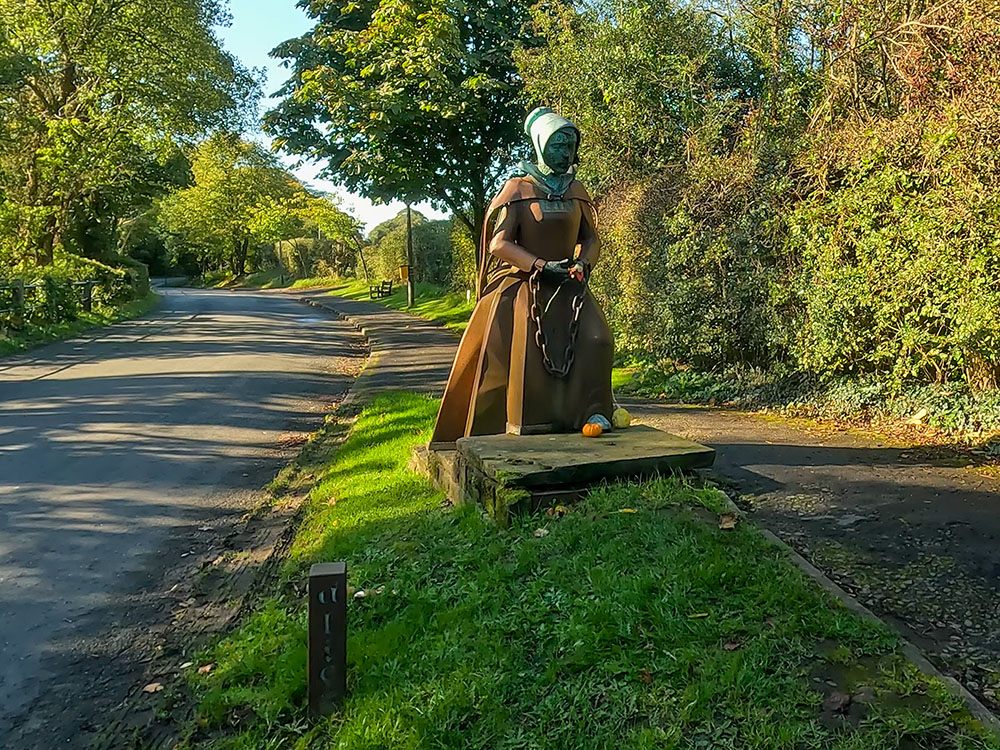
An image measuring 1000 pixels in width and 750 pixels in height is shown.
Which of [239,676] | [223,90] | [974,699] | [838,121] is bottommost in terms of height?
[239,676]

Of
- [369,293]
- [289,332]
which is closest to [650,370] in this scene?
[289,332]

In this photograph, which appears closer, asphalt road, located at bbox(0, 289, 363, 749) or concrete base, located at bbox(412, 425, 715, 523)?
asphalt road, located at bbox(0, 289, 363, 749)

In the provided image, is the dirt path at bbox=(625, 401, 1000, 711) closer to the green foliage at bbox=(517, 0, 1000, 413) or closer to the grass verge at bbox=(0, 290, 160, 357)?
the green foliage at bbox=(517, 0, 1000, 413)

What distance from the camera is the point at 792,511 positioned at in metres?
5.04

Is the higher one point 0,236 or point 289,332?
point 0,236

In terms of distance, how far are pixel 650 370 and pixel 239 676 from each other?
8.43 metres

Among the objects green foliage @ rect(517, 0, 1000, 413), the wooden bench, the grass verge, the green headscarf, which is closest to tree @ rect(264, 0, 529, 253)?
green foliage @ rect(517, 0, 1000, 413)

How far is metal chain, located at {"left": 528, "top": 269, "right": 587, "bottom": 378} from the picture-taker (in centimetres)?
525

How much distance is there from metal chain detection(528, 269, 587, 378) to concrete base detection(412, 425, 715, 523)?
46cm

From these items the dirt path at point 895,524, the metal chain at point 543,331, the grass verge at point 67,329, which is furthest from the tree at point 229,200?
the metal chain at point 543,331

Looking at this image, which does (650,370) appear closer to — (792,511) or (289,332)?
(792,511)

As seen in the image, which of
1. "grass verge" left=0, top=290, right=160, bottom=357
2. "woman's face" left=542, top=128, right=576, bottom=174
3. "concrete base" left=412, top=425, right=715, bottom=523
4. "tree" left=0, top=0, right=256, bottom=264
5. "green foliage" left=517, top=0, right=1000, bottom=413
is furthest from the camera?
"tree" left=0, top=0, right=256, bottom=264

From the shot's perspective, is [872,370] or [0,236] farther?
[0,236]

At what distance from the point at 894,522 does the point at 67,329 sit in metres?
19.9
